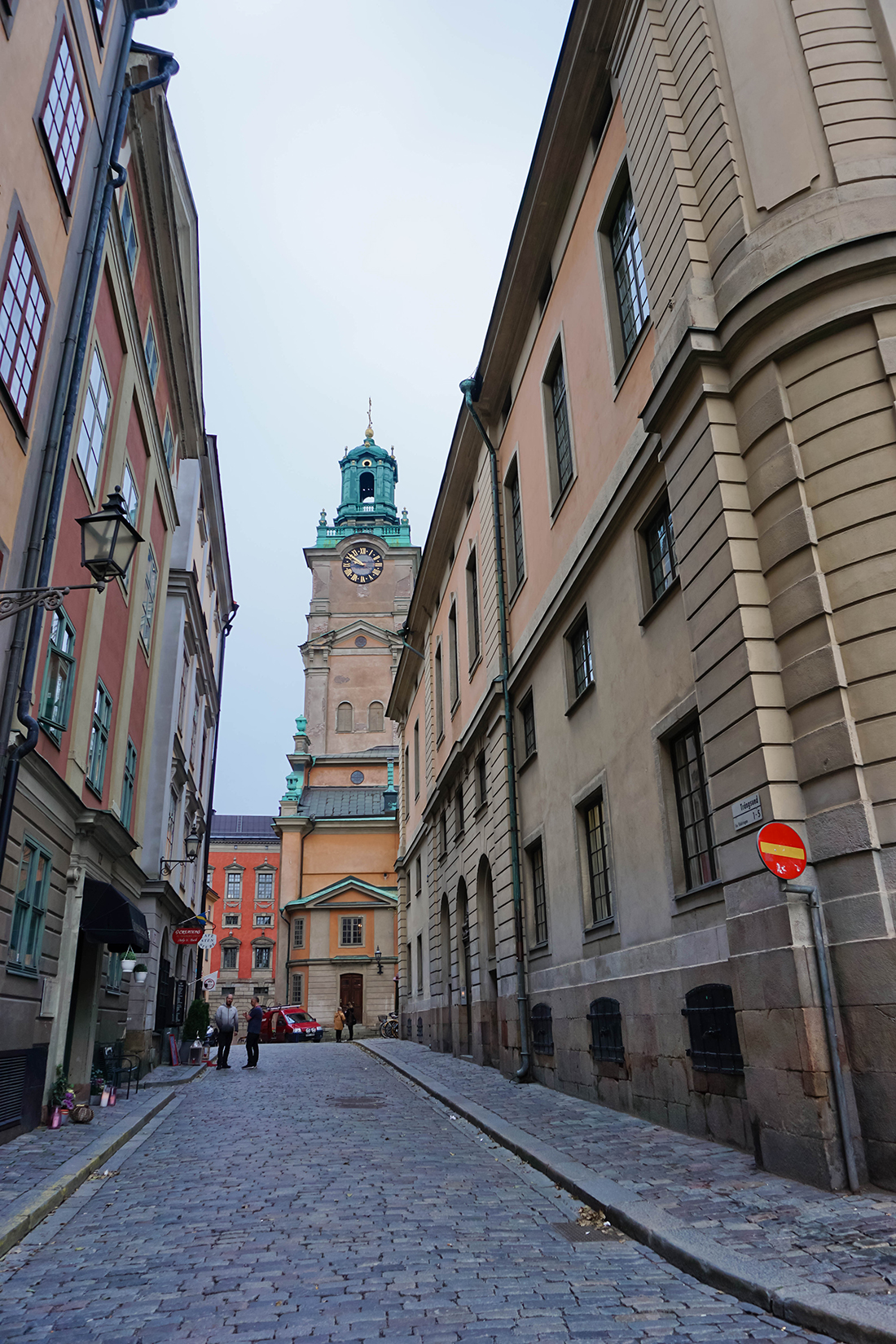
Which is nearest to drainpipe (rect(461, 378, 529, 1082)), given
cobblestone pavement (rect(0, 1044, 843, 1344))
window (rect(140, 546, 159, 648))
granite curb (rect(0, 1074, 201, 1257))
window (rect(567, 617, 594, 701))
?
window (rect(567, 617, 594, 701))

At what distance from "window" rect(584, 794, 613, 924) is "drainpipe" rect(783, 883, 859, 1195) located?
5.54 metres

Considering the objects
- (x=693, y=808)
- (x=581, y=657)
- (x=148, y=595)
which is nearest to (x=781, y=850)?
(x=693, y=808)

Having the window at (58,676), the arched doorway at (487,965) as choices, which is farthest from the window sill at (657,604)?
the arched doorway at (487,965)

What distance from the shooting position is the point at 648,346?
39.5 ft

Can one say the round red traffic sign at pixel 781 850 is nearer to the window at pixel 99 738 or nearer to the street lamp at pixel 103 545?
the street lamp at pixel 103 545

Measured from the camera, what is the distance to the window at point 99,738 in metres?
16.5

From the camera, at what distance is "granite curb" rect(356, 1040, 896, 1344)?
4.50m

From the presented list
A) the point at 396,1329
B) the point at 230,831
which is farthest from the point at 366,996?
the point at 396,1329

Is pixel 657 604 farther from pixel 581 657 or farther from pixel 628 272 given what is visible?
pixel 628 272

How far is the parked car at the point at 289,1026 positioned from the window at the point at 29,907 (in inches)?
1291

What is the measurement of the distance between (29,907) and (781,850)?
904cm

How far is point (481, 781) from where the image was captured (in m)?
23.0

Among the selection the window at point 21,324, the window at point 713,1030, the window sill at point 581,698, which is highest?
the window at point 21,324

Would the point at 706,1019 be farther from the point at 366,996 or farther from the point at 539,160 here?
the point at 366,996
